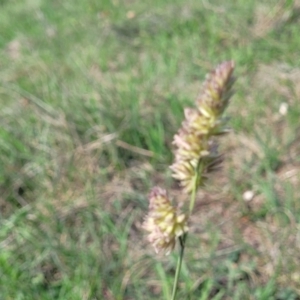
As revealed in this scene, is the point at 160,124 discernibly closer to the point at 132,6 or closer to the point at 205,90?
the point at 205,90

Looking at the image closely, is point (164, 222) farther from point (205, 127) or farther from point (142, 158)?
point (142, 158)

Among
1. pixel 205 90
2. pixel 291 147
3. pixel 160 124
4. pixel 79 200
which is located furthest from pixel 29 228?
pixel 205 90

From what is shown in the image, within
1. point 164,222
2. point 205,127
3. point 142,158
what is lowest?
point 142,158

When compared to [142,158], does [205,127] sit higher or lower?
higher

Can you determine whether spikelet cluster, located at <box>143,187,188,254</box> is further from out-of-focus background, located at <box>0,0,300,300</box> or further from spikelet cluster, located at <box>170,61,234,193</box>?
out-of-focus background, located at <box>0,0,300,300</box>

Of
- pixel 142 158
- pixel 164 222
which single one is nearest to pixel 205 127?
pixel 164 222

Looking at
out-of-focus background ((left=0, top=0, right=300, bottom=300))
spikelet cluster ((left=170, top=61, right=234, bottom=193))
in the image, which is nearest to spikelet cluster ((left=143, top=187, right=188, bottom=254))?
spikelet cluster ((left=170, top=61, right=234, bottom=193))

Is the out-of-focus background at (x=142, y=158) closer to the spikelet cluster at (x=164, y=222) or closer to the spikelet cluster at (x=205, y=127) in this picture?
the spikelet cluster at (x=164, y=222)
